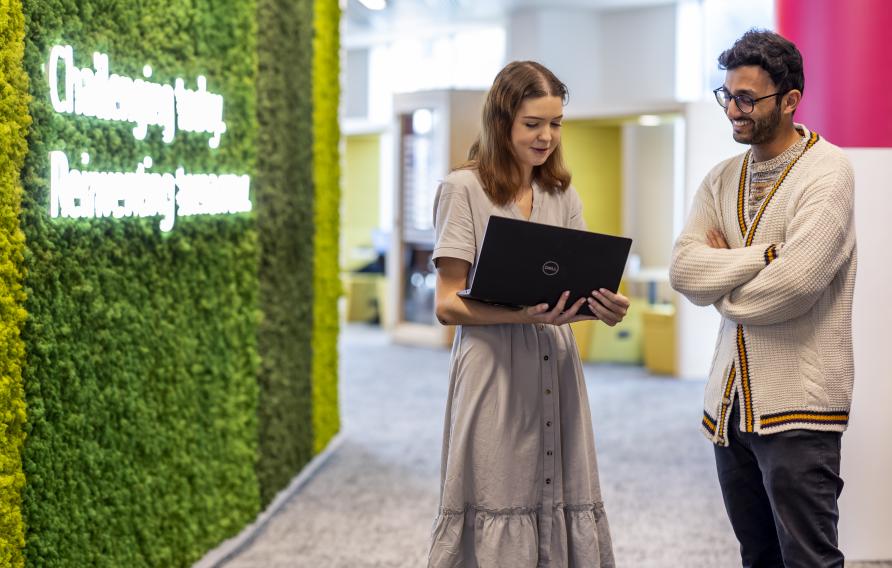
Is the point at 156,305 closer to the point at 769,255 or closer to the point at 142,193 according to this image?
the point at 142,193

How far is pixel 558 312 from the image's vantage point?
8.03 ft

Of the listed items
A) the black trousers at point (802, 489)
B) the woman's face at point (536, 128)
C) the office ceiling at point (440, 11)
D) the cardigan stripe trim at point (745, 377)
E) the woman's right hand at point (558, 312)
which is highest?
the office ceiling at point (440, 11)

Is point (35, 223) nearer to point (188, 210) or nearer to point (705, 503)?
point (188, 210)

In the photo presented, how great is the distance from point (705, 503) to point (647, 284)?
5.77 meters

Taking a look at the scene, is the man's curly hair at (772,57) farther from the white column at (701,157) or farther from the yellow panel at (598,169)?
the yellow panel at (598,169)

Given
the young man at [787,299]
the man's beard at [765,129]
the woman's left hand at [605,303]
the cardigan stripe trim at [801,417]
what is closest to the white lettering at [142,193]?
the woman's left hand at [605,303]

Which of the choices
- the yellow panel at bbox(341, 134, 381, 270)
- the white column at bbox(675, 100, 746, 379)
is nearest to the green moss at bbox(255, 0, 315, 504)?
the white column at bbox(675, 100, 746, 379)

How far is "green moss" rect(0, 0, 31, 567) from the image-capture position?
96.0 inches

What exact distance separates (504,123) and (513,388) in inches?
25.3

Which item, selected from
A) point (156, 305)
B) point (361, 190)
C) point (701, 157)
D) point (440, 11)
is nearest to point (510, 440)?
point (156, 305)

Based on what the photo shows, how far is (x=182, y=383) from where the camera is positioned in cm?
358

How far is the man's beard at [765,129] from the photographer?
250cm

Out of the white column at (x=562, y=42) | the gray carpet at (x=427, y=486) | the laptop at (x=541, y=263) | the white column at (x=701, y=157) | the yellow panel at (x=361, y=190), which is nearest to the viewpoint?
the laptop at (x=541, y=263)

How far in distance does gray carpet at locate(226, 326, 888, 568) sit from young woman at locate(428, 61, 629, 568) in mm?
1482
